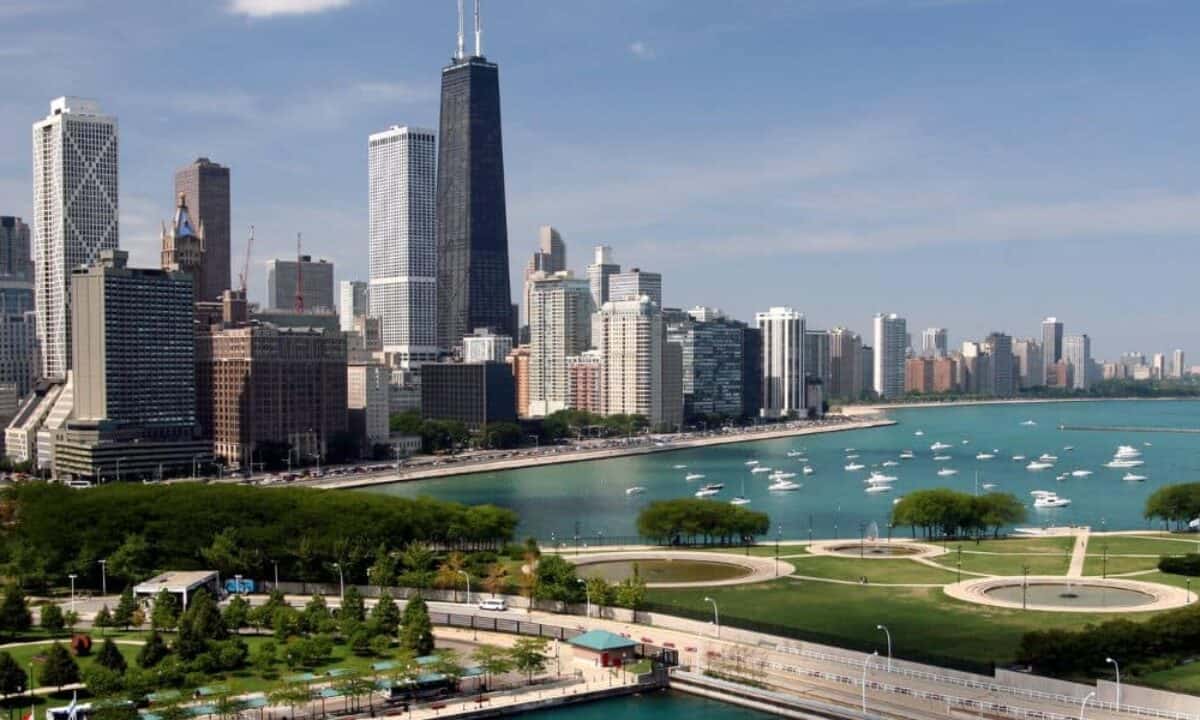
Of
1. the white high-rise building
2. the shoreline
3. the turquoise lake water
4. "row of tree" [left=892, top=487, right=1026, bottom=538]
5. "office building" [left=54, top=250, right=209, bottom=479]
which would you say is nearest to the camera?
"row of tree" [left=892, top=487, right=1026, bottom=538]

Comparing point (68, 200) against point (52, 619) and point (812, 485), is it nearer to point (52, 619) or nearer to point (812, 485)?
point (812, 485)

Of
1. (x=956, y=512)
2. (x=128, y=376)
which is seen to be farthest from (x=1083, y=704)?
(x=128, y=376)

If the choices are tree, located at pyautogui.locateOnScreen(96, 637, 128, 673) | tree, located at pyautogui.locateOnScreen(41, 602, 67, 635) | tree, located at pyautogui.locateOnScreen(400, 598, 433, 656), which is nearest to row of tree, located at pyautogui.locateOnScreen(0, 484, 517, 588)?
tree, located at pyautogui.locateOnScreen(41, 602, 67, 635)

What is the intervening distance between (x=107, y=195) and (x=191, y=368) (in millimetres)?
48920

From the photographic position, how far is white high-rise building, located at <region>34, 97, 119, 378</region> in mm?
176625

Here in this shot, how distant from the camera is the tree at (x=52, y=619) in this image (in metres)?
56.0

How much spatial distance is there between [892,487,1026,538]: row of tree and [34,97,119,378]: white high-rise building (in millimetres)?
130703

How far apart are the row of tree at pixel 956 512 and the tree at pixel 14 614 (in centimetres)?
5335

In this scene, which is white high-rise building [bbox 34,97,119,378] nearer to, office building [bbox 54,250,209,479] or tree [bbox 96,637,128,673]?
office building [bbox 54,250,209,479]

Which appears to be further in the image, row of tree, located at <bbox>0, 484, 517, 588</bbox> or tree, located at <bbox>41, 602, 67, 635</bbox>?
row of tree, located at <bbox>0, 484, 517, 588</bbox>

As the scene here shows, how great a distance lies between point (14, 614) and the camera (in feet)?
185

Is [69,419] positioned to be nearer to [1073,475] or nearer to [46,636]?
[46,636]

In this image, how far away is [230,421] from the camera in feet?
507

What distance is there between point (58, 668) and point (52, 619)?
9.98 meters
